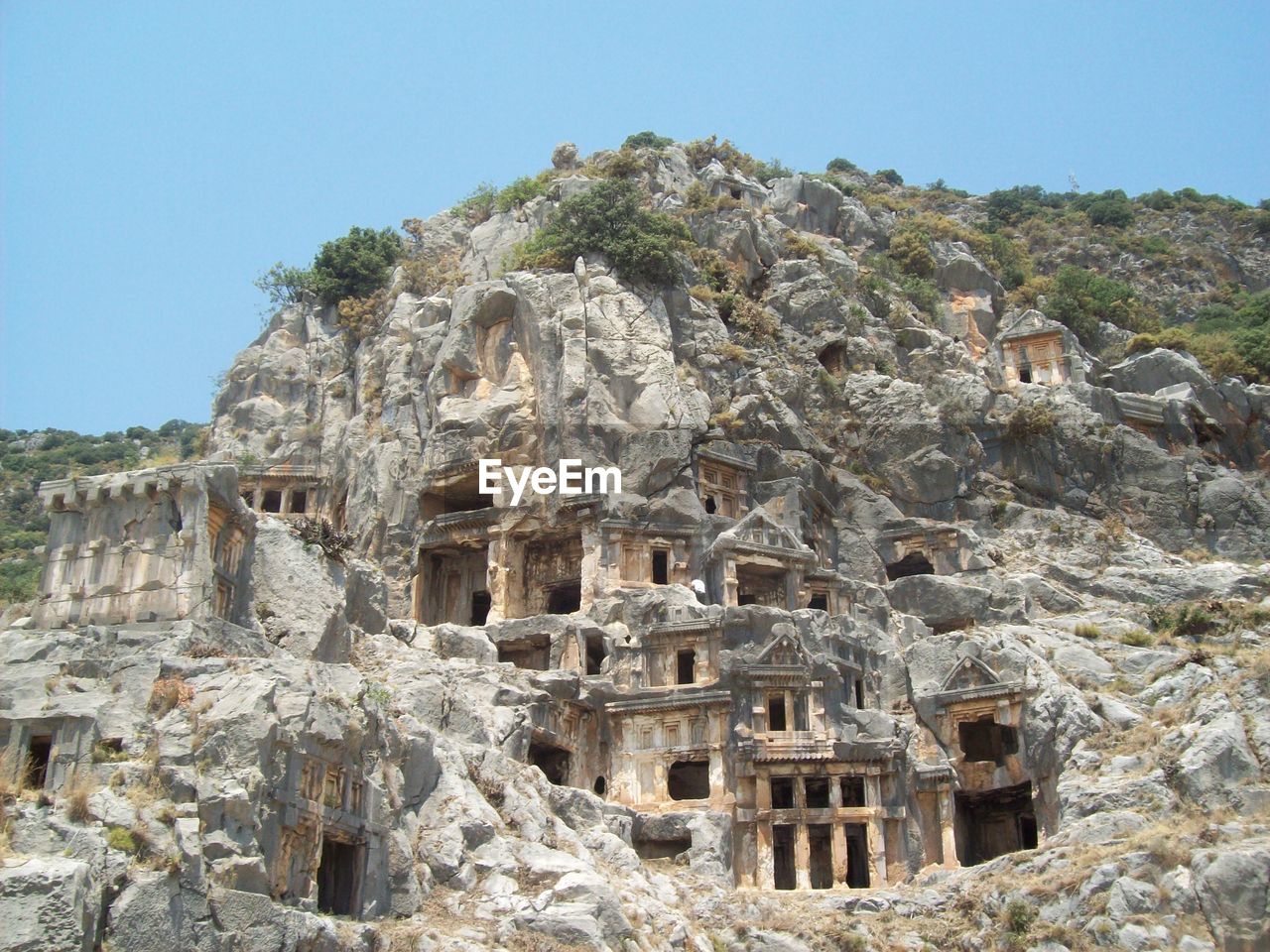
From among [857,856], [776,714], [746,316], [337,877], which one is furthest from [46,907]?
[746,316]

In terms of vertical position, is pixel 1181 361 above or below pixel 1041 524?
above

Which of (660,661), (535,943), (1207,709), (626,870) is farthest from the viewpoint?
(660,661)

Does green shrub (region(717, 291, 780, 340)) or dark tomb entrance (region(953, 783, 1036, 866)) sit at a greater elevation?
green shrub (region(717, 291, 780, 340))

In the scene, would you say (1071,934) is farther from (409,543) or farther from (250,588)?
(409,543)

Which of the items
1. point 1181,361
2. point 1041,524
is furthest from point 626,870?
point 1181,361

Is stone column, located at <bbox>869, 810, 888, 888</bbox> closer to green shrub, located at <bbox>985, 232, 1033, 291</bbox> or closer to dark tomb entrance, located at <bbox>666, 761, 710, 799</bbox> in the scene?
dark tomb entrance, located at <bbox>666, 761, 710, 799</bbox>

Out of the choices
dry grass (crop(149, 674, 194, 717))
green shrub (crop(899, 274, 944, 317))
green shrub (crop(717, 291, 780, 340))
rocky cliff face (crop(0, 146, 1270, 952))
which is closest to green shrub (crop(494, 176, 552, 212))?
rocky cliff face (crop(0, 146, 1270, 952))

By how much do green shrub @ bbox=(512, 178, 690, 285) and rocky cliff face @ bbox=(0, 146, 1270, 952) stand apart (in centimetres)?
105

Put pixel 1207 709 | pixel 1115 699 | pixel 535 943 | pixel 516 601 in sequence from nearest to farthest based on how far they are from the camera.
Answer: pixel 535 943 < pixel 1207 709 < pixel 1115 699 < pixel 516 601

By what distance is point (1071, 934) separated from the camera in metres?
31.1

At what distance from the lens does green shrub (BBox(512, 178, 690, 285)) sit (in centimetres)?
5959

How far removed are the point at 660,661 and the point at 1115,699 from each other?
15271mm

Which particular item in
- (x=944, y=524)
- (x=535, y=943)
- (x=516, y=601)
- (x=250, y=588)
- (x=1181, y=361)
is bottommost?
(x=535, y=943)

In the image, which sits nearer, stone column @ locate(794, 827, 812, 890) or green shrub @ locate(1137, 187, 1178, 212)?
stone column @ locate(794, 827, 812, 890)
